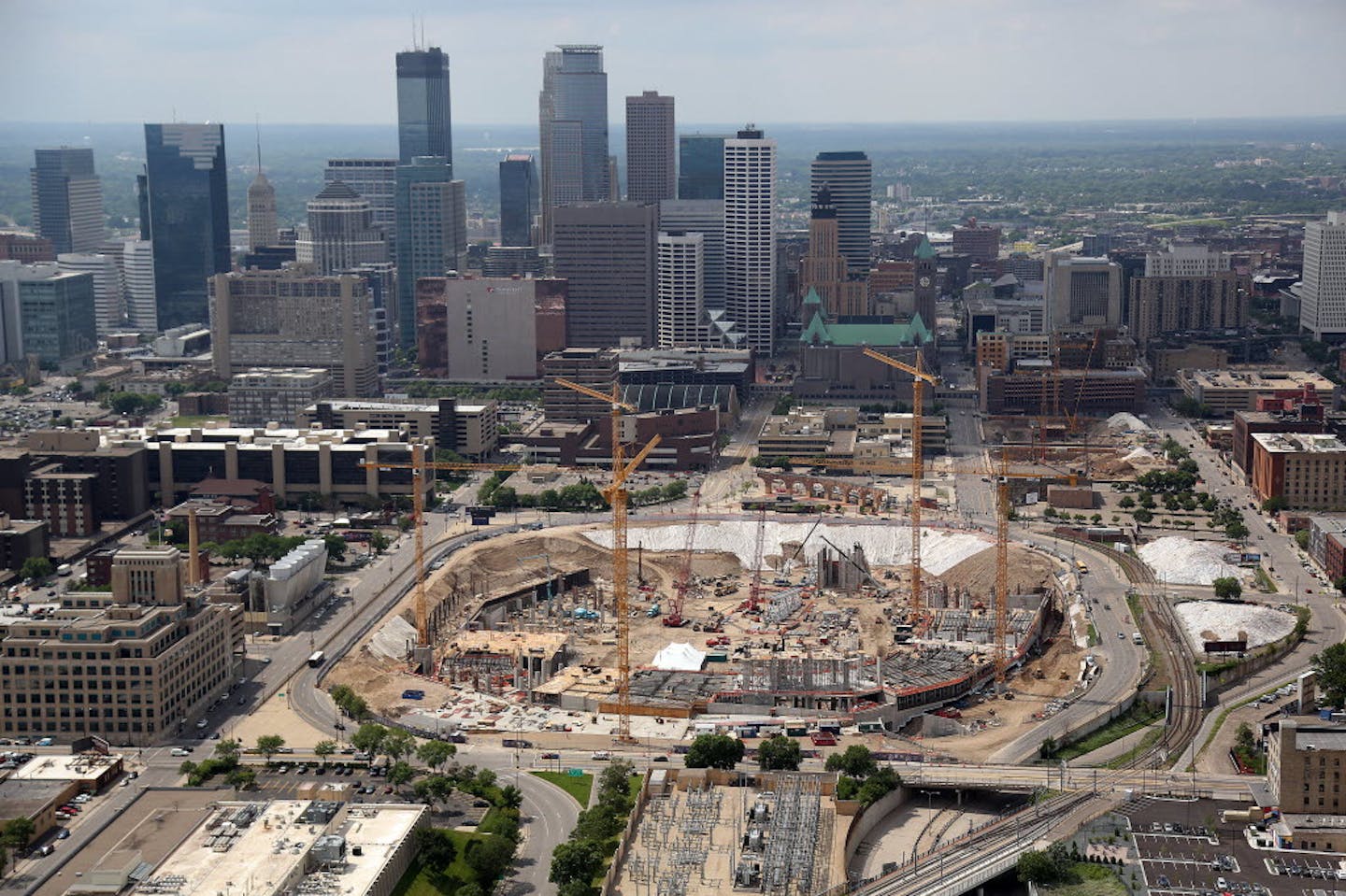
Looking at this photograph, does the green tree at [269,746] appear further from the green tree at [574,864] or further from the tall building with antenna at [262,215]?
the tall building with antenna at [262,215]

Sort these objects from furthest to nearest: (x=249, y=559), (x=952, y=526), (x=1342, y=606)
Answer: (x=952, y=526)
(x=249, y=559)
(x=1342, y=606)

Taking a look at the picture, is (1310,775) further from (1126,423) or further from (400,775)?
(1126,423)

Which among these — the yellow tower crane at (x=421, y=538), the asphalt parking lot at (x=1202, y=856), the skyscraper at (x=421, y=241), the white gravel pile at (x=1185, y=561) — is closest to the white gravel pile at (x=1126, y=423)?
the white gravel pile at (x=1185, y=561)

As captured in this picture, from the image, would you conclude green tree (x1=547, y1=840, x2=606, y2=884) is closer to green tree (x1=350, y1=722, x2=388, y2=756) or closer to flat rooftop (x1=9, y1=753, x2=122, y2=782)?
green tree (x1=350, y1=722, x2=388, y2=756)

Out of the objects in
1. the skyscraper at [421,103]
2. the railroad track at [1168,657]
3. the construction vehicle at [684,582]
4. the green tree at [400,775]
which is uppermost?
the skyscraper at [421,103]

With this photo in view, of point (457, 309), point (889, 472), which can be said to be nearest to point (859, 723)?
point (889, 472)

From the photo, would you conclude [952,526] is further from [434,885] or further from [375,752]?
[434,885]

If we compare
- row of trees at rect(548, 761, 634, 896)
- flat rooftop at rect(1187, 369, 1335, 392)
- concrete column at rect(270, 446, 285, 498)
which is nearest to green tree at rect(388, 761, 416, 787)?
row of trees at rect(548, 761, 634, 896)
